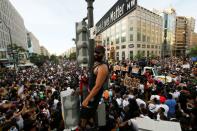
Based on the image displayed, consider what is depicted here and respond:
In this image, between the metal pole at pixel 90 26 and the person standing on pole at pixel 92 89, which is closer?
the person standing on pole at pixel 92 89

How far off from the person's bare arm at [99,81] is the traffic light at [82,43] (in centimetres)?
68

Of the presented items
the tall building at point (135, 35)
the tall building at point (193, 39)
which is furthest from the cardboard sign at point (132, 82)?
the tall building at point (193, 39)

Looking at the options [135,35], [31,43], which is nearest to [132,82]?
[135,35]

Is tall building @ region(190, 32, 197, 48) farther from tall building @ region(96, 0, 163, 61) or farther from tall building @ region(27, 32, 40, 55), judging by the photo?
tall building @ region(27, 32, 40, 55)

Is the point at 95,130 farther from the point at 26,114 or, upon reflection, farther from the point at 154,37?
the point at 154,37

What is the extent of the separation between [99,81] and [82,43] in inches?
41.9

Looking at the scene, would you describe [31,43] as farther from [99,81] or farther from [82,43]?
[99,81]

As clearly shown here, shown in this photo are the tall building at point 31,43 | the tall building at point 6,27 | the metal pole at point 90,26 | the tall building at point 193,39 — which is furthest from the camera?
the tall building at point 193,39

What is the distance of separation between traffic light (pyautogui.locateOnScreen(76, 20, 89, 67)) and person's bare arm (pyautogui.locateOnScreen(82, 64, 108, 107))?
678 millimetres

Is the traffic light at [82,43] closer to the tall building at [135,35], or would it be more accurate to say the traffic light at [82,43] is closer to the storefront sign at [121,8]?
the storefront sign at [121,8]

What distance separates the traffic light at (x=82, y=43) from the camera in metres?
3.29

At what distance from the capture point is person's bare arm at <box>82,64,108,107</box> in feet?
8.54

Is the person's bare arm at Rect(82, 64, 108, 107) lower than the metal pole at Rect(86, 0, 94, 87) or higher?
lower

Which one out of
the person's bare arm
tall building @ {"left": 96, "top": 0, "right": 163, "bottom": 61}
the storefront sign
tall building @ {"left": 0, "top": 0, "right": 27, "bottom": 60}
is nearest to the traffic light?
the person's bare arm
